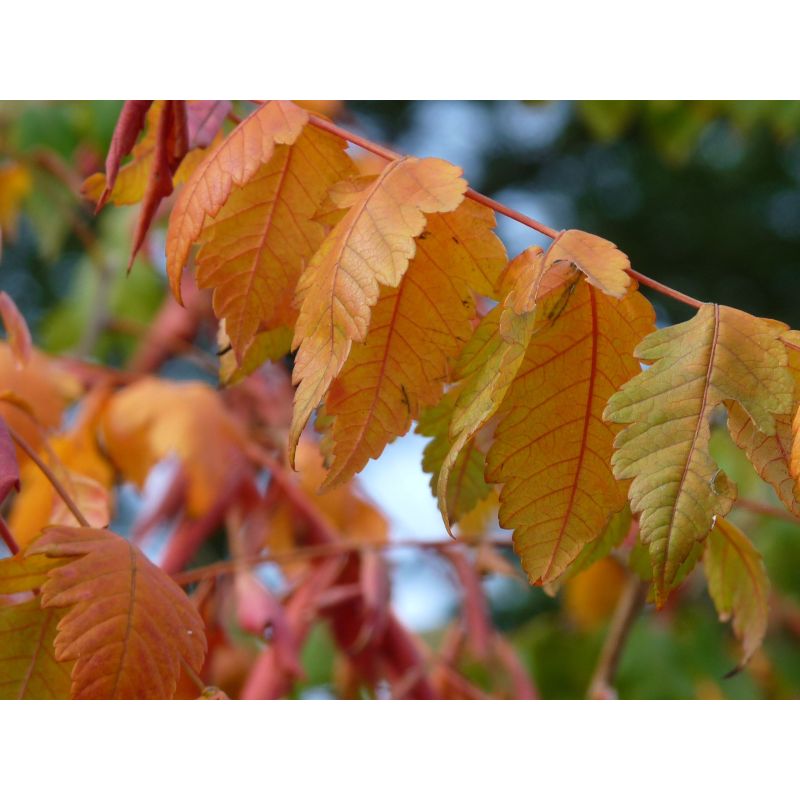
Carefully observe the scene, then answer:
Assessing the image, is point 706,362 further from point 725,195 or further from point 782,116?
point 725,195

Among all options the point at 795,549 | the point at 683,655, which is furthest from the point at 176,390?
the point at 795,549

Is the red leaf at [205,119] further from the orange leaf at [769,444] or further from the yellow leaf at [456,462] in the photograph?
the orange leaf at [769,444]

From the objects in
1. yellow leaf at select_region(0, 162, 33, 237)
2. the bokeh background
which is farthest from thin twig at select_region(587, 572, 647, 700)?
yellow leaf at select_region(0, 162, 33, 237)

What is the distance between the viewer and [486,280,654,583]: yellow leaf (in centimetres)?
56

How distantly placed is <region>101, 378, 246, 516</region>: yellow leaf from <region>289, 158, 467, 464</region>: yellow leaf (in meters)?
0.81

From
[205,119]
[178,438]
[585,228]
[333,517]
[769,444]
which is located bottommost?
[585,228]

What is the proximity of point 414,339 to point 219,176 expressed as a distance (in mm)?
137

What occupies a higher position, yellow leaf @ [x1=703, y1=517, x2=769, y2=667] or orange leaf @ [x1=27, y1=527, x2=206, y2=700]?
orange leaf @ [x1=27, y1=527, x2=206, y2=700]

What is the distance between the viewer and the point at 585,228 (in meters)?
5.95

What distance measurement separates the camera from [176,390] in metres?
1.44

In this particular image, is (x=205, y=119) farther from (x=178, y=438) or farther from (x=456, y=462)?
(x=178, y=438)

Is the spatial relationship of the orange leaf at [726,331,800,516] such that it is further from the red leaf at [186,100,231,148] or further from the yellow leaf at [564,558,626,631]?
the yellow leaf at [564,558,626,631]

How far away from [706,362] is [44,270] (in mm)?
4808

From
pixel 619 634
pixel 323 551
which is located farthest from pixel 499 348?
pixel 619 634
